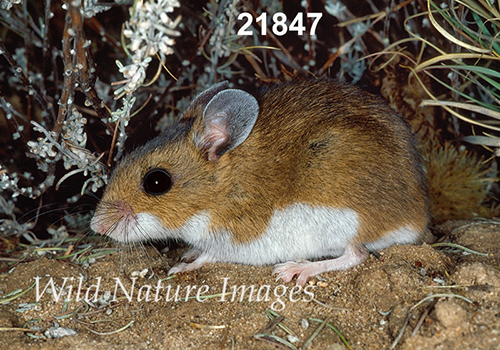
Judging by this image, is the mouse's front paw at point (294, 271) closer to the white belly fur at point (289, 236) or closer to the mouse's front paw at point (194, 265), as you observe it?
the white belly fur at point (289, 236)

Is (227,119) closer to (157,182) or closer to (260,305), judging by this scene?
(157,182)

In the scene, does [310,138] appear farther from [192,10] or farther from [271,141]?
[192,10]

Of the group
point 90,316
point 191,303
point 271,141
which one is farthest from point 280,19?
point 90,316

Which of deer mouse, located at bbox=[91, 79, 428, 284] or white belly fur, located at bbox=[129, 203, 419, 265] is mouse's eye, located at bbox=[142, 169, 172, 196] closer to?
deer mouse, located at bbox=[91, 79, 428, 284]

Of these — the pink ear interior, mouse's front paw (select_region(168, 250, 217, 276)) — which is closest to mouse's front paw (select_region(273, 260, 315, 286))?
mouse's front paw (select_region(168, 250, 217, 276))

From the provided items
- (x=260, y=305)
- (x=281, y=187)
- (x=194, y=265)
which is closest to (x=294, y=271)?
(x=260, y=305)

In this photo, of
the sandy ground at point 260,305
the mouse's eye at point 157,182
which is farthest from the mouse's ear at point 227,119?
the sandy ground at point 260,305
